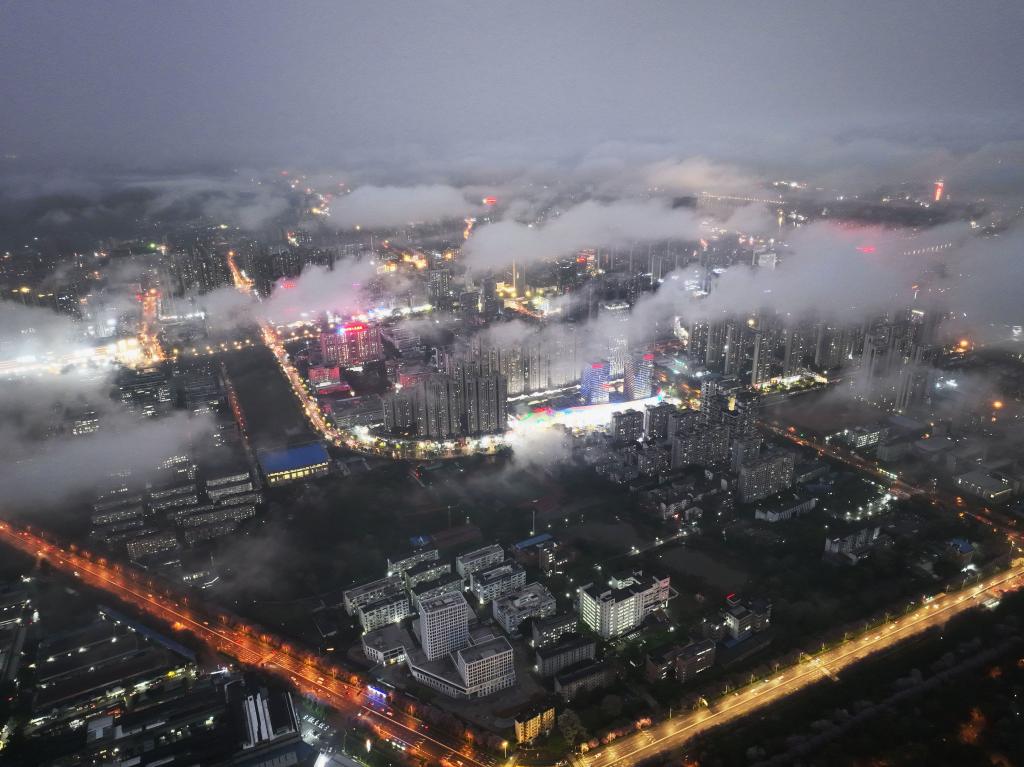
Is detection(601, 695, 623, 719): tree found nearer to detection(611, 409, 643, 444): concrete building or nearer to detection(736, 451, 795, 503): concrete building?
detection(736, 451, 795, 503): concrete building

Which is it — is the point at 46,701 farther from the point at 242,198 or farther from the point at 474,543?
the point at 242,198

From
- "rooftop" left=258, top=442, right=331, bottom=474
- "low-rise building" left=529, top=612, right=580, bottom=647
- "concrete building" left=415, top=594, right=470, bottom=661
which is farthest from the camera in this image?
"rooftop" left=258, top=442, right=331, bottom=474

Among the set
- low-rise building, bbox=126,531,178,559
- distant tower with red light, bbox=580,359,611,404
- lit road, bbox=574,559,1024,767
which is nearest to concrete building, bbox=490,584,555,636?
lit road, bbox=574,559,1024,767

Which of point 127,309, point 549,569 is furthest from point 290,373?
point 549,569

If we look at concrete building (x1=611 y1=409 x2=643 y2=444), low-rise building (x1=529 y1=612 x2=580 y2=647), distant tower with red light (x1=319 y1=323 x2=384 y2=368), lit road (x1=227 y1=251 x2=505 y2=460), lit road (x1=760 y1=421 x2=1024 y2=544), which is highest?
distant tower with red light (x1=319 y1=323 x2=384 y2=368)

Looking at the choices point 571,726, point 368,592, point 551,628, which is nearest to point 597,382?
point 551,628

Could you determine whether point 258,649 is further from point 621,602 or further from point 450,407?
point 450,407
